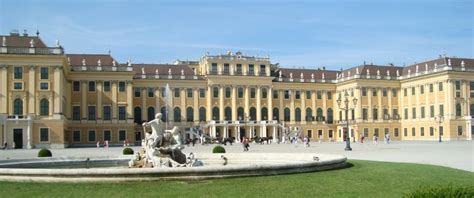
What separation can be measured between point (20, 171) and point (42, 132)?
43934 mm

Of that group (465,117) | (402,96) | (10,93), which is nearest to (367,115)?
(402,96)

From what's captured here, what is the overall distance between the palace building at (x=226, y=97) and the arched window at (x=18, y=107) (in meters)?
0.10

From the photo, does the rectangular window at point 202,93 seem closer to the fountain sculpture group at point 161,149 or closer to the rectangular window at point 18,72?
the rectangular window at point 18,72

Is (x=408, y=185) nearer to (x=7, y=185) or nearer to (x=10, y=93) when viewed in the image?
(x=7, y=185)

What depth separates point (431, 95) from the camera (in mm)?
Result: 77250

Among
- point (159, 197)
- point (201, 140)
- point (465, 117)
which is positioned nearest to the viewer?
point (159, 197)

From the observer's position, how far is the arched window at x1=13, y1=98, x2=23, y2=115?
189ft

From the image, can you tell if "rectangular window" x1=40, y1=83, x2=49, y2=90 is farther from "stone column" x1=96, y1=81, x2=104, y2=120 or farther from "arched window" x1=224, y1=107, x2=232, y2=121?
"arched window" x1=224, y1=107, x2=232, y2=121

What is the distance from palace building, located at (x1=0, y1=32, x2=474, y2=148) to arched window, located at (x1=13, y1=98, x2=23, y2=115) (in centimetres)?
10

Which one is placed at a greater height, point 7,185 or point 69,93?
point 69,93

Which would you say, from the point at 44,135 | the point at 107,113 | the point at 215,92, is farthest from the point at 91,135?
the point at 215,92

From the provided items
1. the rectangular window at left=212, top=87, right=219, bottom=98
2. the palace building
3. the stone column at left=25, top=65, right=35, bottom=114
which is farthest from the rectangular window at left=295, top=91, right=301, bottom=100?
the stone column at left=25, top=65, right=35, bottom=114

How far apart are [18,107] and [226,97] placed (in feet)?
99.3

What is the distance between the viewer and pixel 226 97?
80.6m
